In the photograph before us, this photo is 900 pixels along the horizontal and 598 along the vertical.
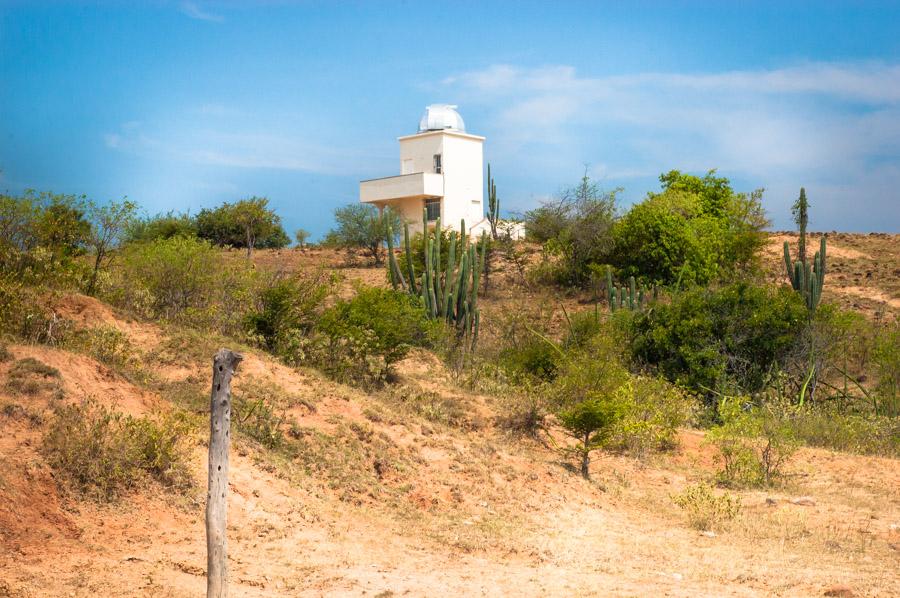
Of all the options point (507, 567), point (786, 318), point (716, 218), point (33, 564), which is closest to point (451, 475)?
point (507, 567)

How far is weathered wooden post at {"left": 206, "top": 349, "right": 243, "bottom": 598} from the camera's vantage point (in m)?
6.04

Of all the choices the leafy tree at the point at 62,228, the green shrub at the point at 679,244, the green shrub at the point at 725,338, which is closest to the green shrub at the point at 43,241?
the leafy tree at the point at 62,228

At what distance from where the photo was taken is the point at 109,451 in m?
8.63

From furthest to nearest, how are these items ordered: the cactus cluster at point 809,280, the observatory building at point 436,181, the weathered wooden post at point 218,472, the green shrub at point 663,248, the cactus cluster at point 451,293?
the observatory building at point 436,181, the green shrub at point 663,248, the cactus cluster at point 809,280, the cactus cluster at point 451,293, the weathered wooden post at point 218,472

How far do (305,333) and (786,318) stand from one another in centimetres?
979

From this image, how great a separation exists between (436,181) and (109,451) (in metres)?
33.1

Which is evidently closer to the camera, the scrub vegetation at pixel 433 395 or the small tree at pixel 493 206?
the scrub vegetation at pixel 433 395

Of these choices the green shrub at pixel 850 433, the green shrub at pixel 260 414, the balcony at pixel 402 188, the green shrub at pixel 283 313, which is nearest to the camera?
the green shrub at pixel 260 414

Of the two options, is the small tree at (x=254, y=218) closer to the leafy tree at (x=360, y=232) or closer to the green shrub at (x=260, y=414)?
the leafy tree at (x=360, y=232)

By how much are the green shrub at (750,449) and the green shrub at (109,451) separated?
7.52 m

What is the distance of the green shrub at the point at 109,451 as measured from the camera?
8.37m

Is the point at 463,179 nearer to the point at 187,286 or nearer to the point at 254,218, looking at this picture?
the point at 254,218

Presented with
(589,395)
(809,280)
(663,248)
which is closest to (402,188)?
(663,248)

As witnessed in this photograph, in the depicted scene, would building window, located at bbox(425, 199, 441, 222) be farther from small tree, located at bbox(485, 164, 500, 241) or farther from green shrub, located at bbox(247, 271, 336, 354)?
green shrub, located at bbox(247, 271, 336, 354)
